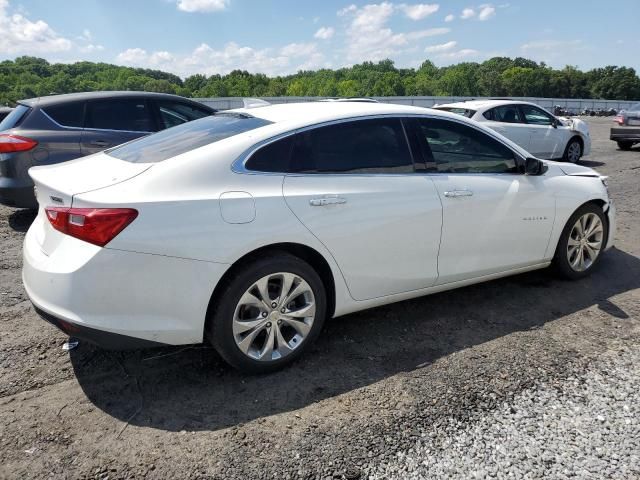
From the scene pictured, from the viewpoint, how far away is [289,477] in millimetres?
2309

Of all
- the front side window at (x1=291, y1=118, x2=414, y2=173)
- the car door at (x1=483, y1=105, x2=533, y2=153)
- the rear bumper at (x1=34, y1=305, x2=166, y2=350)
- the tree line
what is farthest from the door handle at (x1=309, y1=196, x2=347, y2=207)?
the tree line

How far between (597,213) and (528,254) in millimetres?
982

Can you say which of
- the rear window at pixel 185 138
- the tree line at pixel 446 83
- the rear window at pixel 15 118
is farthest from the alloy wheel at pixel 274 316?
the tree line at pixel 446 83

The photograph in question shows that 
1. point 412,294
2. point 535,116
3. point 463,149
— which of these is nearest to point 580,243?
point 463,149

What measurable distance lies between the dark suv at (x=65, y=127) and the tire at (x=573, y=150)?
361 inches

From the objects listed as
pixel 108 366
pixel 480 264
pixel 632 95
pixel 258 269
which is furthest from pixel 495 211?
pixel 632 95

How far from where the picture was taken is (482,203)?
3.84m

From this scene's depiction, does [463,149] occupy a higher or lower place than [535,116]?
higher

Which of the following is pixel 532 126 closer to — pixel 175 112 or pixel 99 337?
pixel 175 112

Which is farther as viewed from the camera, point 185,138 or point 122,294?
point 185,138

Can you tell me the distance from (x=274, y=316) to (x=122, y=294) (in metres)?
0.88

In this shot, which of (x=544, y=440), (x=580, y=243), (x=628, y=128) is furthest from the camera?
(x=628, y=128)

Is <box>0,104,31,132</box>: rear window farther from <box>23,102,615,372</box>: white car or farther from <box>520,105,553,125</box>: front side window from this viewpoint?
<box>520,105,553,125</box>: front side window

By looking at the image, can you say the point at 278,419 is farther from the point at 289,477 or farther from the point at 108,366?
the point at 108,366
